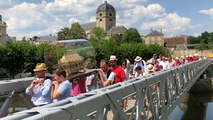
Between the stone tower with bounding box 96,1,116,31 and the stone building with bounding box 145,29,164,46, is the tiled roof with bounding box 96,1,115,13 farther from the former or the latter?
the stone building with bounding box 145,29,164,46

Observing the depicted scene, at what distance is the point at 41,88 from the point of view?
6402mm

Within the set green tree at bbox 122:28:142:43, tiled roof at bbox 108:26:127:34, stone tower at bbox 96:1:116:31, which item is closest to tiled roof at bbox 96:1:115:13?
stone tower at bbox 96:1:116:31

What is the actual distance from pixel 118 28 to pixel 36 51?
134432 mm

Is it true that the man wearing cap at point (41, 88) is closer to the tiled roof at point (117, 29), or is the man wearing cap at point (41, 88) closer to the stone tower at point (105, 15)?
the tiled roof at point (117, 29)

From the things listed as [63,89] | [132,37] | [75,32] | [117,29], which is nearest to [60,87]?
[63,89]

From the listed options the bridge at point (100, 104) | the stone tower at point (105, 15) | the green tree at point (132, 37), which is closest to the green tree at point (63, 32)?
the green tree at point (132, 37)

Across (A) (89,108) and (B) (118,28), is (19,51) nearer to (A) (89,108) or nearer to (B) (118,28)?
(A) (89,108)

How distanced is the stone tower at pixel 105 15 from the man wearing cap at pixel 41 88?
187 meters

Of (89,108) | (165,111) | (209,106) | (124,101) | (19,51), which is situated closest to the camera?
(89,108)

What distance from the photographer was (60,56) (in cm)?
766

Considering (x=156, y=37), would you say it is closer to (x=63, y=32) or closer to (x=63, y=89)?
(x=63, y=32)

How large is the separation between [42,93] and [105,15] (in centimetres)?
18825

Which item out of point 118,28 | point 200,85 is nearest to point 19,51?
point 200,85

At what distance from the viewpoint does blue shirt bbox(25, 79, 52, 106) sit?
629 cm
